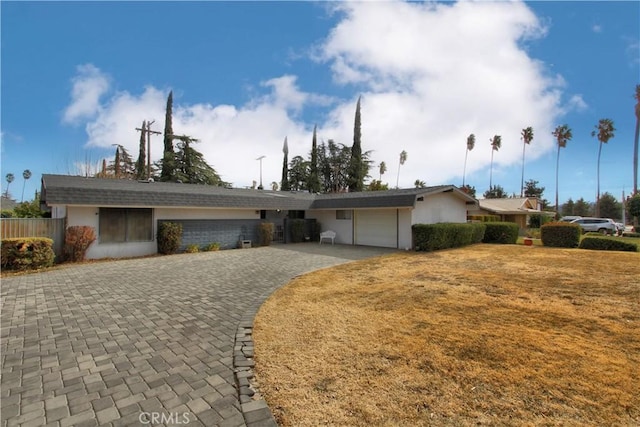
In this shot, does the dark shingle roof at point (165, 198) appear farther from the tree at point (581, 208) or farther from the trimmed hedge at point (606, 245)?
the tree at point (581, 208)

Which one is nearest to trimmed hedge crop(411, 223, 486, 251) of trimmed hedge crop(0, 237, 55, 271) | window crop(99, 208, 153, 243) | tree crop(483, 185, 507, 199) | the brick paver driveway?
the brick paver driveway

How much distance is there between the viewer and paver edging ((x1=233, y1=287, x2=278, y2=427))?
265 centimetres

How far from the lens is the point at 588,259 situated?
11.6 metres

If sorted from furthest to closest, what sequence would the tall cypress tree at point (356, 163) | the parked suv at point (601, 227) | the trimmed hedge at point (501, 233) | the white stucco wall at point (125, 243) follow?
the tall cypress tree at point (356, 163) → the parked suv at point (601, 227) → the trimmed hedge at point (501, 233) → the white stucco wall at point (125, 243)

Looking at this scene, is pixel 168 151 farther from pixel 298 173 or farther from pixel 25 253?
pixel 25 253

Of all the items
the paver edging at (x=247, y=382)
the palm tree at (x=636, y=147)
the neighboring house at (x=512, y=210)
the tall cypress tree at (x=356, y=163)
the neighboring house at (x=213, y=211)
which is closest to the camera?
the paver edging at (x=247, y=382)

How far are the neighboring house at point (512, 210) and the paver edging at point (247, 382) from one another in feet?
89.7

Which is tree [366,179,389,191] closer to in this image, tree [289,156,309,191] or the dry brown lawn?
tree [289,156,309,191]

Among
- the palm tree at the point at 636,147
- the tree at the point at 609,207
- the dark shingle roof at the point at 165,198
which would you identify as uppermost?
the palm tree at the point at 636,147

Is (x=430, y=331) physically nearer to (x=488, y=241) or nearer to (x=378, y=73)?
(x=378, y=73)

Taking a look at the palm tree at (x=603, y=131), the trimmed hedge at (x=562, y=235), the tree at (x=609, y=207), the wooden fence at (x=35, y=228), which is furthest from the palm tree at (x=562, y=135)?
the wooden fence at (x=35, y=228)

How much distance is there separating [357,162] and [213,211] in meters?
22.8

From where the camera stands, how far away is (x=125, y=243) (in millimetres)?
12328

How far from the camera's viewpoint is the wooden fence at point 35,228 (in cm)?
990
